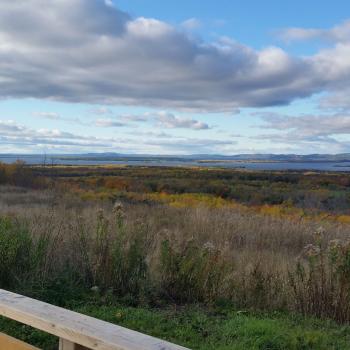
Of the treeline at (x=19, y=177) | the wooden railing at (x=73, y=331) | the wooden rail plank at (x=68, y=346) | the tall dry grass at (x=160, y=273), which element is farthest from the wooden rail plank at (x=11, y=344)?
the treeline at (x=19, y=177)

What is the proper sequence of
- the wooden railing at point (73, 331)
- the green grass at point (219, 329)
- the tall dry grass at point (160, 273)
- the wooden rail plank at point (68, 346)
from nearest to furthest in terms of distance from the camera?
the wooden railing at point (73, 331) < the wooden rail plank at point (68, 346) < the green grass at point (219, 329) < the tall dry grass at point (160, 273)

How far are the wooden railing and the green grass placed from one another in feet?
5.59

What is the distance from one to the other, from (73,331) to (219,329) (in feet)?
8.71

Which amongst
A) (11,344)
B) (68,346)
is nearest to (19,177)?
(11,344)

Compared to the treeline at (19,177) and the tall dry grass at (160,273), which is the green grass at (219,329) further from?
the treeline at (19,177)

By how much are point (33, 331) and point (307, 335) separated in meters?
2.57

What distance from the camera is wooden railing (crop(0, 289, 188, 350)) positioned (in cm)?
228

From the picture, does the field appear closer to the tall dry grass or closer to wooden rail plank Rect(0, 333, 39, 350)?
the tall dry grass

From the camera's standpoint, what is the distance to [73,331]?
8.14 ft

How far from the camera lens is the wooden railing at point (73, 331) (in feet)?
7.48

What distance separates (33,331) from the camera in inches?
183

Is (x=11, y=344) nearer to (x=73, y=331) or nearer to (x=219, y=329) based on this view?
(x=73, y=331)

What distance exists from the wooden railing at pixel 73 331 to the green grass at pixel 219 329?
1705 mm

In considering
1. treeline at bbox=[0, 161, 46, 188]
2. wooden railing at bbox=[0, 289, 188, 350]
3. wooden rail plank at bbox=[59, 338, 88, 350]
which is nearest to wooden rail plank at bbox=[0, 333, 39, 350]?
wooden railing at bbox=[0, 289, 188, 350]
